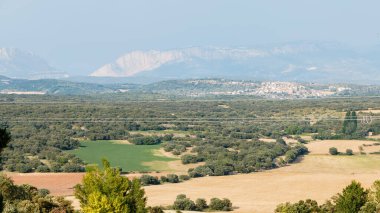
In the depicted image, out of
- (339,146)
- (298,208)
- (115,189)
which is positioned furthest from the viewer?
(339,146)

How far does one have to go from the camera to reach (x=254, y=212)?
1580 inches

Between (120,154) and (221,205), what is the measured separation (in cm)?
2950

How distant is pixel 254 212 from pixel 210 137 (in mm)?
44460

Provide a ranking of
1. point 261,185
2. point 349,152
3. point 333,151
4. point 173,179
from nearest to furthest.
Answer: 1. point 261,185
2. point 173,179
3. point 349,152
4. point 333,151

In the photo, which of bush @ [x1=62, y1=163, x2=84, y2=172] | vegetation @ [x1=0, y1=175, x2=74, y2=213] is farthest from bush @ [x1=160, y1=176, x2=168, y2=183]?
vegetation @ [x1=0, y1=175, x2=74, y2=213]

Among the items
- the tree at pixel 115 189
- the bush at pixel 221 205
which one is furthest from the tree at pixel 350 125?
the tree at pixel 115 189

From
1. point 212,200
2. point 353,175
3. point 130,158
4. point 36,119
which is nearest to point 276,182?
point 353,175

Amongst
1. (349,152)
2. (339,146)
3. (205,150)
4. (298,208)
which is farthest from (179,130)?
(298,208)

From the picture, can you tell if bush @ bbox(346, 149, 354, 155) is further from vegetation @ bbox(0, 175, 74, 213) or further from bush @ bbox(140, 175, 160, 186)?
vegetation @ bbox(0, 175, 74, 213)

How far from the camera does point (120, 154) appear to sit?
70.4 meters

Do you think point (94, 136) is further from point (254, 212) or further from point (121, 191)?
point (121, 191)

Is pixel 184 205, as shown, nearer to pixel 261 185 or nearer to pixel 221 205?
pixel 221 205

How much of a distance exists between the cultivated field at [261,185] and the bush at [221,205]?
2.06ft

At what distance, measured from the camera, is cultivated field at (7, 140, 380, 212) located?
152ft
